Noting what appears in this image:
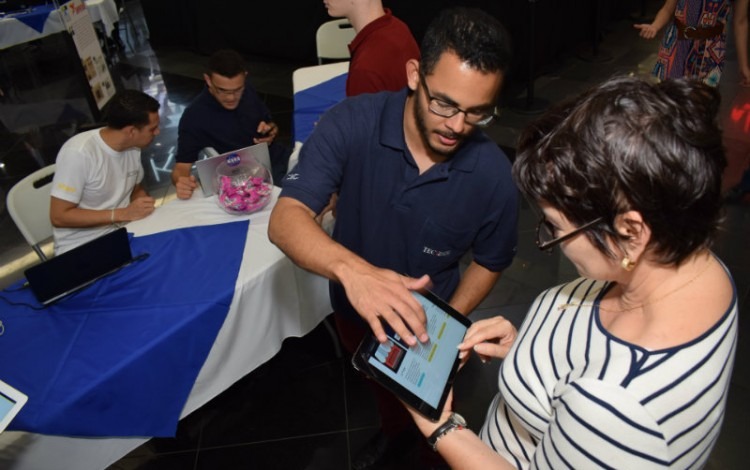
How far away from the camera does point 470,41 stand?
1191 millimetres

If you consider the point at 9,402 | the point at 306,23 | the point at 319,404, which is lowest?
the point at 319,404

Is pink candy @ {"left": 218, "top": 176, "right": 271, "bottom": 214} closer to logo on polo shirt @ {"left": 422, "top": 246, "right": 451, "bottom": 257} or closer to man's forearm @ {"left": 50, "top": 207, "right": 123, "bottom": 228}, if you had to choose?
man's forearm @ {"left": 50, "top": 207, "right": 123, "bottom": 228}

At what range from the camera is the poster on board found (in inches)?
171

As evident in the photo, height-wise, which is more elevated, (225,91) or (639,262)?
(639,262)

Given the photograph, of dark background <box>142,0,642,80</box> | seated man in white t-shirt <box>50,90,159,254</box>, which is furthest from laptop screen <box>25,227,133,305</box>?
dark background <box>142,0,642,80</box>

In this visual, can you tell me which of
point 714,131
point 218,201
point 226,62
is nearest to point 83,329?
point 218,201

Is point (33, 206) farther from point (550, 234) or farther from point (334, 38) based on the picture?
point (334, 38)

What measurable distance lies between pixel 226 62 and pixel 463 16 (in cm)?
181

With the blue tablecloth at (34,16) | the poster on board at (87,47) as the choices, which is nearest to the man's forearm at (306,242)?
the poster on board at (87,47)

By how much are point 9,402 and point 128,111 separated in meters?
1.39

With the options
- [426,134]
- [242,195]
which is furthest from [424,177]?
[242,195]

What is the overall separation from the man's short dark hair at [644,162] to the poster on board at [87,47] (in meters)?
4.82

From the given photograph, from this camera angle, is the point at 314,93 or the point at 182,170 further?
the point at 314,93

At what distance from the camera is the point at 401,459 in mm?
2092
